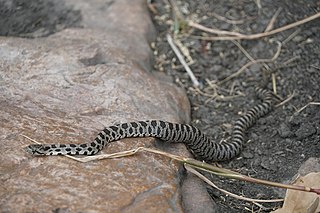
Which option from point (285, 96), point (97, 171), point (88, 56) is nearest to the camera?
point (97, 171)

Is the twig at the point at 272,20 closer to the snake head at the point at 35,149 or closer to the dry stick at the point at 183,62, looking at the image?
the dry stick at the point at 183,62

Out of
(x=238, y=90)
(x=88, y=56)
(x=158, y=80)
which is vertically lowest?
(x=238, y=90)

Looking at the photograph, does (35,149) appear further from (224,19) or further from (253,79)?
(224,19)

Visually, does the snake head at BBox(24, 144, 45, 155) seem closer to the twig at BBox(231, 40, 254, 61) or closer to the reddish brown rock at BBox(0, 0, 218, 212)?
the reddish brown rock at BBox(0, 0, 218, 212)

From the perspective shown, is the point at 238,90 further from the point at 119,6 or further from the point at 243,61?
the point at 119,6

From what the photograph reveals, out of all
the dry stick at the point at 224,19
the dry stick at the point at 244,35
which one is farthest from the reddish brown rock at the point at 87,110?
the dry stick at the point at 224,19

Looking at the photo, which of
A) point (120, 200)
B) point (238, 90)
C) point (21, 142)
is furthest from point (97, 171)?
point (238, 90)

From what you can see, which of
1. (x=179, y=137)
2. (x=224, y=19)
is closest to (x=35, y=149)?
(x=179, y=137)

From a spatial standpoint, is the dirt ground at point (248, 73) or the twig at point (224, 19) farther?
the twig at point (224, 19)
